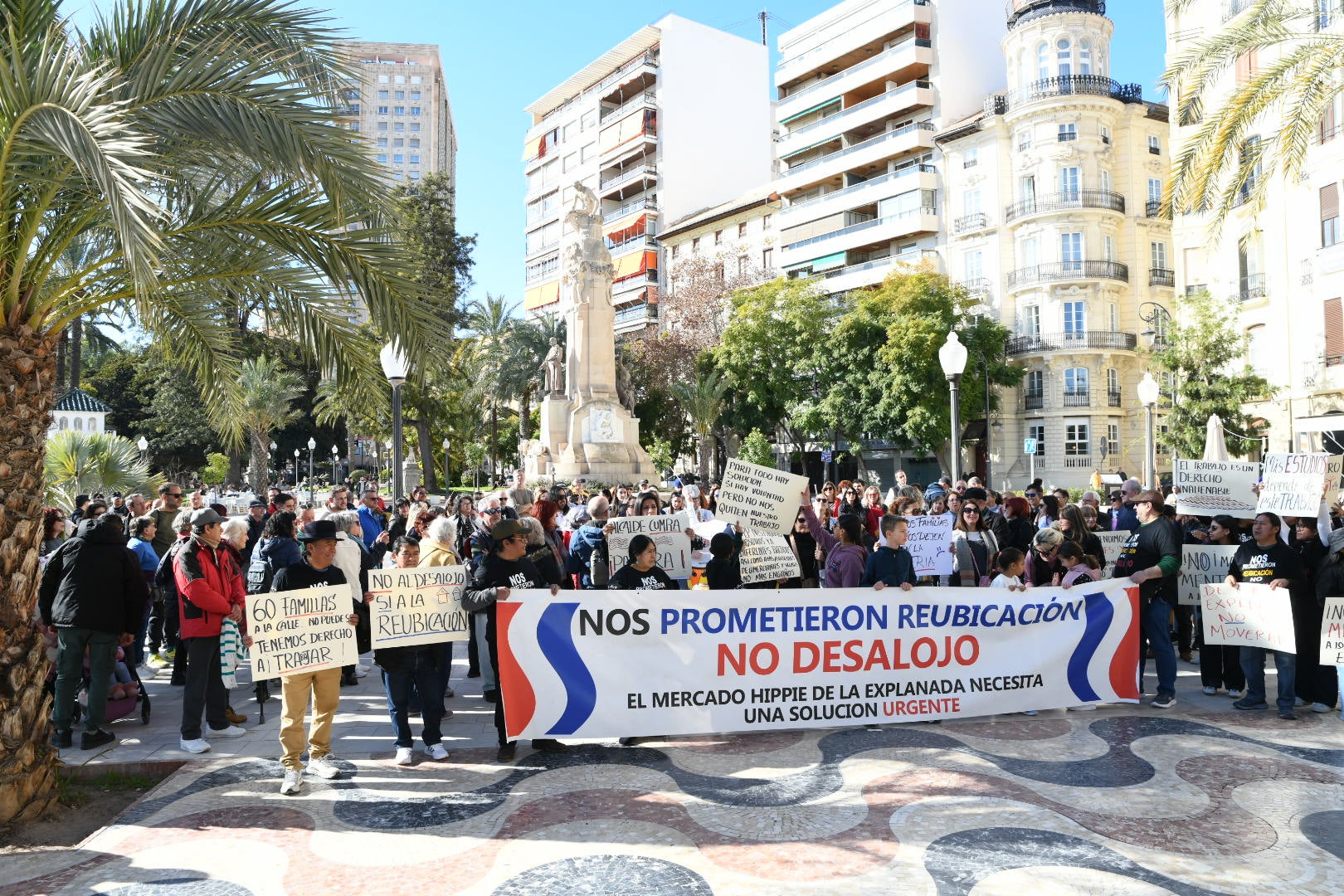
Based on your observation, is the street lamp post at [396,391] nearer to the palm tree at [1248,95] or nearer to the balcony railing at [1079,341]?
the palm tree at [1248,95]

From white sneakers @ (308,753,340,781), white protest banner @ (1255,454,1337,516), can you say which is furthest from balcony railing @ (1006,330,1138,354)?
white sneakers @ (308,753,340,781)

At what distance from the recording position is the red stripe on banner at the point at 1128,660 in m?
8.10

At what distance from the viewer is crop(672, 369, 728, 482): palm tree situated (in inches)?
1861

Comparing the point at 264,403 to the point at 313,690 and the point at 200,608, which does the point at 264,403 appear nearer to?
the point at 200,608

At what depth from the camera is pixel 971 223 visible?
4734 cm

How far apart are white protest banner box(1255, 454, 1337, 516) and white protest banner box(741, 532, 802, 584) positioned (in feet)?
13.6

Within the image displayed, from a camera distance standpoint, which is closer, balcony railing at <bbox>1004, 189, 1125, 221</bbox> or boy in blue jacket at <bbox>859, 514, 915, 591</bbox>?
boy in blue jacket at <bbox>859, 514, 915, 591</bbox>

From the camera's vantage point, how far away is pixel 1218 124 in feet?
41.1

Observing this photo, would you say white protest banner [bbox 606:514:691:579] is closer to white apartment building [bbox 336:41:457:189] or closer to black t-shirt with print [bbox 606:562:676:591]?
black t-shirt with print [bbox 606:562:676:591]

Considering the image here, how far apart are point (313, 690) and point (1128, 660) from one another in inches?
255

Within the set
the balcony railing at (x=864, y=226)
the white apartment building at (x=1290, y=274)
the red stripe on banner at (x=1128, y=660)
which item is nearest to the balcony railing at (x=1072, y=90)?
the balcony railing at (x=864, y=226)

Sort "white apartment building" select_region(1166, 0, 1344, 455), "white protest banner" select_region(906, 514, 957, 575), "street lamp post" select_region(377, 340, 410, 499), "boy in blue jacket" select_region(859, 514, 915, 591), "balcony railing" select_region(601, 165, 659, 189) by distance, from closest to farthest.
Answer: "boy in blue jacket" select_region(859, 514, 915, 591) < "white protest banner" select_region(906, 514, 957, 575) < "street lamp post" select_region(377, 340, 410, 499) < "white apartment building" select_region(1166, 0, 1344, 455) < "balcony railing" select_region(601, 165, 659, 189)

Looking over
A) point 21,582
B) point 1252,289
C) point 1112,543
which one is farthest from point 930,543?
point 1252,289

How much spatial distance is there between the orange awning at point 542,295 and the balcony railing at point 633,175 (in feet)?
28.5
